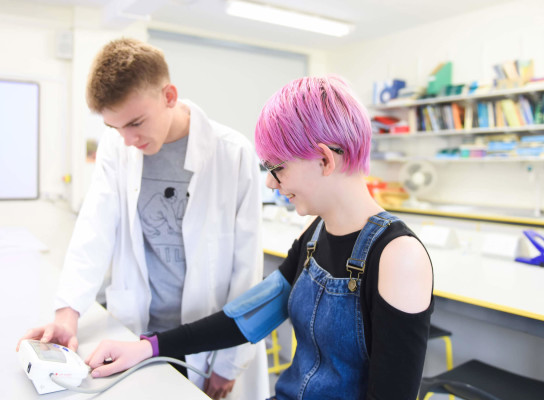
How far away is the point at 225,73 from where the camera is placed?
5.43m

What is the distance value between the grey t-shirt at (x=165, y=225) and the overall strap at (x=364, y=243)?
2.13 ft

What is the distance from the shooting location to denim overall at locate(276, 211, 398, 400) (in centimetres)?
82

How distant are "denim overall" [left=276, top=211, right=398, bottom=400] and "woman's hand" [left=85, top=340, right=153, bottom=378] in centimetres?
31

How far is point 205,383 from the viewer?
1.35 meters

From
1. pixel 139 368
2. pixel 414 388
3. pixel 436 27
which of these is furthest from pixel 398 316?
pixel 436 27

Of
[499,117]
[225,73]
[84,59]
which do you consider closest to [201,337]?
[84,59]

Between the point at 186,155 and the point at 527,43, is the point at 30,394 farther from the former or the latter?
the point at 527,43

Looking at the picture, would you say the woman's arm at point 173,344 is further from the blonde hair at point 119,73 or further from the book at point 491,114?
the book at point 491,114

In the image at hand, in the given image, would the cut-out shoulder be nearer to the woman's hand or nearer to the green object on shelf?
the woman's hand

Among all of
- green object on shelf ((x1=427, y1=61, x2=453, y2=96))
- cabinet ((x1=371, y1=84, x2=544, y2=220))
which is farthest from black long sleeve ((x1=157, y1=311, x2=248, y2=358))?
green object on shelf ((x1=427, y1=61, x2=453, y2=96))

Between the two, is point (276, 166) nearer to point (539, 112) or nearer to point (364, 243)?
point (364, 243)

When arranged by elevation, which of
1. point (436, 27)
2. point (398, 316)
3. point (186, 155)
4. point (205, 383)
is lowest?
point (205, 383)

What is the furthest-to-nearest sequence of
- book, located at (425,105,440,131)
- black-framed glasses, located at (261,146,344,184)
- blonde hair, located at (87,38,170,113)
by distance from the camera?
book, located at (425,105,440,131)
blonde hair, located at (87,38,170,113)
black-framed glasses, located at (261,146,344,184)

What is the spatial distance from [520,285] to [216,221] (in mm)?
1175
